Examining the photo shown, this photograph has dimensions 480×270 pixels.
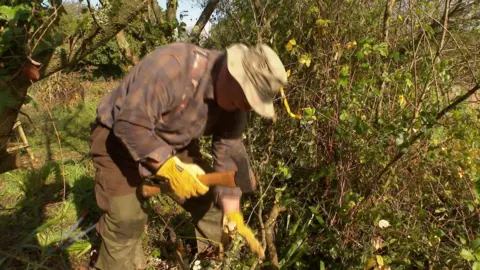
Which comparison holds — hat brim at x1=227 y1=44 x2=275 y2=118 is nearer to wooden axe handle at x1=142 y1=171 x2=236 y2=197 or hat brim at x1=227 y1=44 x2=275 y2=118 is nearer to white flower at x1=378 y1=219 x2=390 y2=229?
wooden axe handle at x1=142 y1=171 x2=236 y2=197

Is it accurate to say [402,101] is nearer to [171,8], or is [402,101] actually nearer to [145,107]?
[145,107]

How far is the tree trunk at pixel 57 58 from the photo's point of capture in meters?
2.29

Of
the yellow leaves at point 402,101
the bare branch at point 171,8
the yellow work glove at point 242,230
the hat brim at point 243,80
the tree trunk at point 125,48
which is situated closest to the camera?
the hat brim at point 243,80

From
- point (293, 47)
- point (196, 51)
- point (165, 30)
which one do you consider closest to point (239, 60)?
point (196, 51)

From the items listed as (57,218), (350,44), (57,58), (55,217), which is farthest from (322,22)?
(55,217)

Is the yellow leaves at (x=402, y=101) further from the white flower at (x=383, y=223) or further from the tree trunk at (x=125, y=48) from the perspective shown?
the tree trunk at (x=125, y=48)

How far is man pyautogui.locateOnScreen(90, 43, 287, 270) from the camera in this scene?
6.45 ft

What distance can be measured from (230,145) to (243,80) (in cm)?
79

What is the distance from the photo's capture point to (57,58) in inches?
99.1

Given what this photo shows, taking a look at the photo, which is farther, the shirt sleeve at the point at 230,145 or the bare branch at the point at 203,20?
the bare branch at the point at 203,20

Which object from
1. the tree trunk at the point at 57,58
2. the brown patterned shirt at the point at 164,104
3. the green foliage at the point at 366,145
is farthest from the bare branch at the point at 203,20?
the brown patterned shirt at the point at 164,104

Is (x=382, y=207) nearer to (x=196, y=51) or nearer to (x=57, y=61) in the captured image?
(x=196, y=51)

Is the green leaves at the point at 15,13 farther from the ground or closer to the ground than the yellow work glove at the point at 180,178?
farther from the ground

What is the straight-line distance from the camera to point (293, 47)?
10.3 ft
